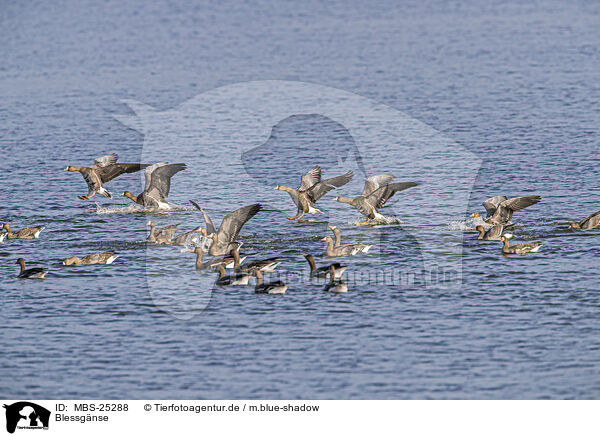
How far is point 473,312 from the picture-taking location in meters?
25.1

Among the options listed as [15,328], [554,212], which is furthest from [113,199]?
[554,212]

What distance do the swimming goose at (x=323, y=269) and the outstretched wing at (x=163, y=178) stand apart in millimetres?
8584

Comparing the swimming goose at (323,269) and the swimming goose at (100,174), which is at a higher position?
the swimming goose at (100,174)

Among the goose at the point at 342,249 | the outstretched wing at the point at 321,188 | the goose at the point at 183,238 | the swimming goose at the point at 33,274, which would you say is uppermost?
the outstretched wing at the point at 321,188

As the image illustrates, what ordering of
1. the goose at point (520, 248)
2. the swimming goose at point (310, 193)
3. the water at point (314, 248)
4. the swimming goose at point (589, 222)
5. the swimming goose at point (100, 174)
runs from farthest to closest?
the swimming goose at point (100, 174) → the swimming goose at point (310, 193) → the swimming goose at point (589, 222) → the goose at point (520, 248) → the water at point (314, 248)

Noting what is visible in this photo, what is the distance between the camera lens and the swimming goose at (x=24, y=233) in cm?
3195

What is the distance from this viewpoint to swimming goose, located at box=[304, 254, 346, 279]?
27391mm

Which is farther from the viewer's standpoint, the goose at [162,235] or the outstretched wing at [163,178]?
the outstretched wing at [163,178]

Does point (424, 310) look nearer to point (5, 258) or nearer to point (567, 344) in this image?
point (567, 344)

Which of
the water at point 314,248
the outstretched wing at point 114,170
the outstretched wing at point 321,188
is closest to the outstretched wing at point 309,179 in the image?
the outstretched wing at point 321,188

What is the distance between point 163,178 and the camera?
35.4 meters

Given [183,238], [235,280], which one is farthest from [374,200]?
[235,280]

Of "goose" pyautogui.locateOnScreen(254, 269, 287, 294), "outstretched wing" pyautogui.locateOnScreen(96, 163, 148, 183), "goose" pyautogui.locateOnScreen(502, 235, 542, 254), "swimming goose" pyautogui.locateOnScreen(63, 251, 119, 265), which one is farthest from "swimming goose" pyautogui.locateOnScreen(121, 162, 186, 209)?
"goose" pyautogui.locateOnScreen(502, 235, 542, 254)

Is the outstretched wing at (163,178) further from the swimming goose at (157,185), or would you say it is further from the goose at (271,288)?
the goose at (271,288)
